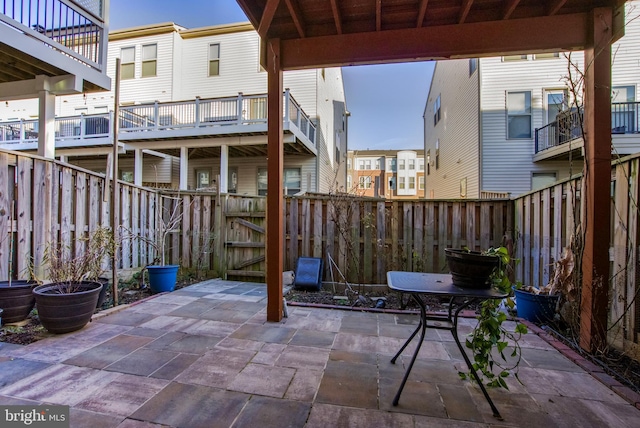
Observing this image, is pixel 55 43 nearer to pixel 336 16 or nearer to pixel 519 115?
pixel 336 16

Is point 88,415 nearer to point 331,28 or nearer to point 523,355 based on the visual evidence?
point 523,355

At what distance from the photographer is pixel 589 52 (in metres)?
2.79

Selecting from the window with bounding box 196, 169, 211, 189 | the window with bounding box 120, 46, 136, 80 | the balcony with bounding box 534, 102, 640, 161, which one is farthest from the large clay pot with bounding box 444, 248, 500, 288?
the window with bounding box 120, 46, 136, 80

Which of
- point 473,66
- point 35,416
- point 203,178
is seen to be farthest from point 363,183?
point 203,178

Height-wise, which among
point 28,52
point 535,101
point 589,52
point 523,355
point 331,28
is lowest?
point 523,355

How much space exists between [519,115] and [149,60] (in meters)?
13.7

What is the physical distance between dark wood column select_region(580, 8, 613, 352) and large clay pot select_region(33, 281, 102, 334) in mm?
4708

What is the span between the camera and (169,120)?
10.8 metres

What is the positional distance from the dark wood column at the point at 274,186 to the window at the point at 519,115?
350 inches

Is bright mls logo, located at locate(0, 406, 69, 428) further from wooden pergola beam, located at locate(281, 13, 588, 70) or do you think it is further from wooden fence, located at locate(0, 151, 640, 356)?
wooden pergola beam, located at locate(281, 13, 588, 70)

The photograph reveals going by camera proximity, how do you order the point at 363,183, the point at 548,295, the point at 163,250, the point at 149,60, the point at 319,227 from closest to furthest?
the point at 548,295 → the point at 319,227 → the point at 163,250 → the point at 363,183 → the point at 149,60

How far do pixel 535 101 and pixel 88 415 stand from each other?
39.6 ft

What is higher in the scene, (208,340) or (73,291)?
(73,291)

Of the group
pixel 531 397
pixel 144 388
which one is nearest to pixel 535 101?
pixel 531 397
